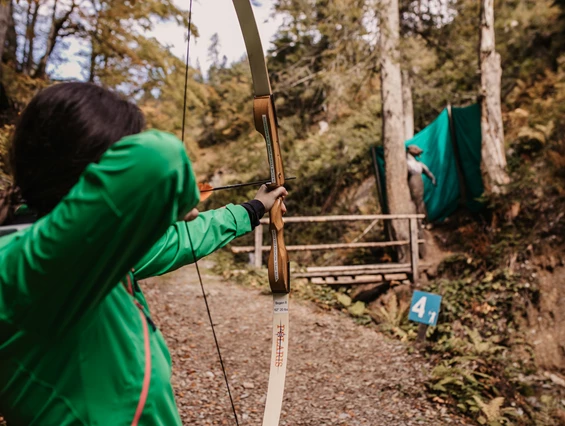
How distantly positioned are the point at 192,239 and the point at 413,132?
10.6m

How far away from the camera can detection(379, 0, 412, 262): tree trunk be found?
7395 millimetres

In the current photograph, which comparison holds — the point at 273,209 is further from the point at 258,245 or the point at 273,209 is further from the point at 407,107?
the point at 407,107

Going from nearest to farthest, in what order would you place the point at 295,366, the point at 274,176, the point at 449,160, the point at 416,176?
the point at 274,176 < the point at 295,366 < the point at 416,176 < the point at 449,160

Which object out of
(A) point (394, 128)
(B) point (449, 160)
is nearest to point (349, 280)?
(A) point (394, 128)

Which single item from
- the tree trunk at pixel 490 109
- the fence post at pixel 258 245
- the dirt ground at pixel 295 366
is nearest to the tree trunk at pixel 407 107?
the tree trunk at pixel 490 109

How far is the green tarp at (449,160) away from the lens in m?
7.79

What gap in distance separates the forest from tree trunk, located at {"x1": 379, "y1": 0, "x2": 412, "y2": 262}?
1.0 inches

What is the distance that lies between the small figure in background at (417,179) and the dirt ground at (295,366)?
8.01 feet

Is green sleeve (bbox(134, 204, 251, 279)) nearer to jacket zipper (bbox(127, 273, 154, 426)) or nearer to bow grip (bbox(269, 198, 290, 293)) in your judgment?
jacket zipper (bbox(127, 273, 154, 426))

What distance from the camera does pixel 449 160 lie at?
26.6 feet

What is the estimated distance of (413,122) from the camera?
11.3 m

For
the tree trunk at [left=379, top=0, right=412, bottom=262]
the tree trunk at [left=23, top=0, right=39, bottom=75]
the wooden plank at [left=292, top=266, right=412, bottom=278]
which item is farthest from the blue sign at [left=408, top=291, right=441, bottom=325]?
the tree trunk at [left=23, top=0, right=39, bottom=75]

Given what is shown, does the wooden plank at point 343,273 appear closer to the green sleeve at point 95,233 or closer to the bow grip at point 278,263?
the bow grip at point 278,263

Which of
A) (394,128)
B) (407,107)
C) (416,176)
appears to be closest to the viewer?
(394,128)
